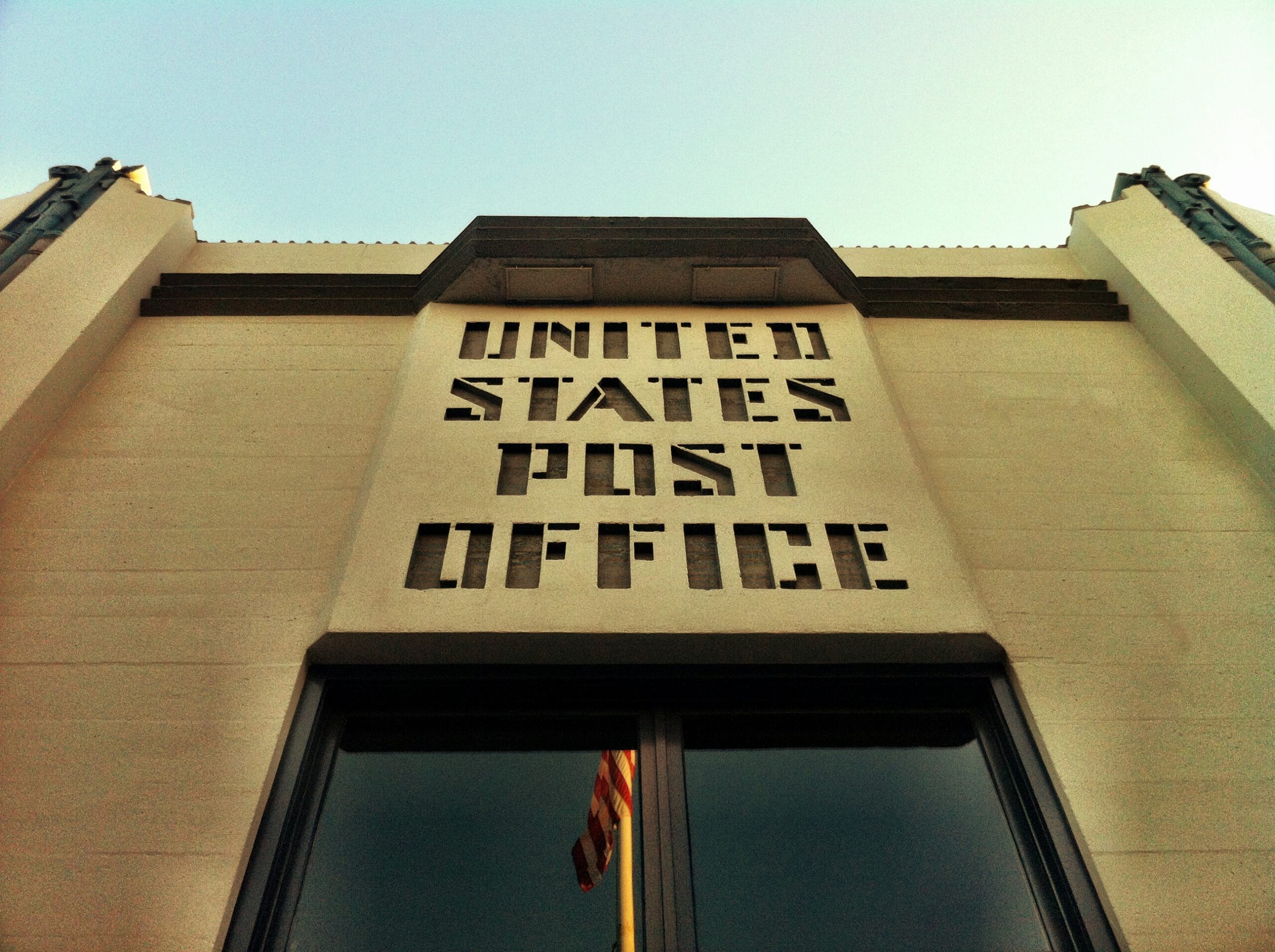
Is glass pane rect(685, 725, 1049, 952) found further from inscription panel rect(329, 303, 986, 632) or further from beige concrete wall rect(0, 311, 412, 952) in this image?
beige concrete wall rect(0, 311, 412, 952)

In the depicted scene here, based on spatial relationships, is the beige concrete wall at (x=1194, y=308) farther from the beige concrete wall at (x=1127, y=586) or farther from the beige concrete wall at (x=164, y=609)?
the beige concrete wall at (x=164, y=609)

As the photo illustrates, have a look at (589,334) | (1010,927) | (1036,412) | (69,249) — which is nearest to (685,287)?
(589,334)

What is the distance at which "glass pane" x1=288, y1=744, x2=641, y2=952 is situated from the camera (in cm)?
369

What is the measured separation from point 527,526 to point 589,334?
2412 mm

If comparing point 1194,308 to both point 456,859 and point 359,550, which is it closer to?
point 359,550

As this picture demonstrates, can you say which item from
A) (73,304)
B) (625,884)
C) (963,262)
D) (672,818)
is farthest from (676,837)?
(963,262)

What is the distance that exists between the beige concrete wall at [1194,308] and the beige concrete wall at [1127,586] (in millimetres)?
159

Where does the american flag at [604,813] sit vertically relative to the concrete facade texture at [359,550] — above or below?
below

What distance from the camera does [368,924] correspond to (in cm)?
373

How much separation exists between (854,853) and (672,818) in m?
0.79

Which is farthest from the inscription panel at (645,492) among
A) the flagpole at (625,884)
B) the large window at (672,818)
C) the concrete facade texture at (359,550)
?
the flagpole at (625,884)

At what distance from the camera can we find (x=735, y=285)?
7672mm

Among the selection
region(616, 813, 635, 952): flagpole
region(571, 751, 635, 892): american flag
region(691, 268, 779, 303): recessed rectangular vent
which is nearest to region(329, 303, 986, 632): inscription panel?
region(691, 268, 779, 303): recessed rectangular vent

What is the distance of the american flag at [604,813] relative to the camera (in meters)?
3.91
